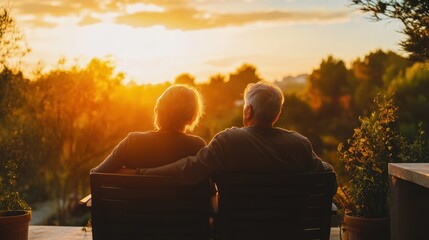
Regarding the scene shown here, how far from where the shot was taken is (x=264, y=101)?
3.24 metres

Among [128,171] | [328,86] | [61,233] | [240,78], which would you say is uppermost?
[240,78]

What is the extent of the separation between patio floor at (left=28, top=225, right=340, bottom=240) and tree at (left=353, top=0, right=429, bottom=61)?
1.96 m

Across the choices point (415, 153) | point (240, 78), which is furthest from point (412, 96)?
point (240, 78)

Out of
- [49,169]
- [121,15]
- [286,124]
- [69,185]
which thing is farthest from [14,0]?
[286,124]

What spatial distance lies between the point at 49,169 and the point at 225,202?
17.1 meters

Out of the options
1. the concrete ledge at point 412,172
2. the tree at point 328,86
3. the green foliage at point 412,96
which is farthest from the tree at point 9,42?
the tree at point 328,86

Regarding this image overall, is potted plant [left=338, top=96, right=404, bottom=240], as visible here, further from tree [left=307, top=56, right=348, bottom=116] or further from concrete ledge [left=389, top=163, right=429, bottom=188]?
tree [left=307, top=56, right=348, bottom=116]

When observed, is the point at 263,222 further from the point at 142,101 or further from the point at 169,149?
the point at 142,101

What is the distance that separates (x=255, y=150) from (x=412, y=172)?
1.02m

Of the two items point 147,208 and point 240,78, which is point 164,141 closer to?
point 147,208

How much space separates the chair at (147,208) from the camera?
2.91 metres

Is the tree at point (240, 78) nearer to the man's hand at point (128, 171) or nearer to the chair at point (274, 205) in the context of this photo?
the man's hand at point (128, 171)

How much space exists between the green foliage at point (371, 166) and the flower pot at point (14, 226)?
2581mm

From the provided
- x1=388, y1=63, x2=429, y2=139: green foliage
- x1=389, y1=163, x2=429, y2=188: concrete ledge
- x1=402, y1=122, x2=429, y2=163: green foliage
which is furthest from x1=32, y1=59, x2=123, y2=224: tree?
x1=389, y1=163, x2=429, y2=188: concrete ledge
